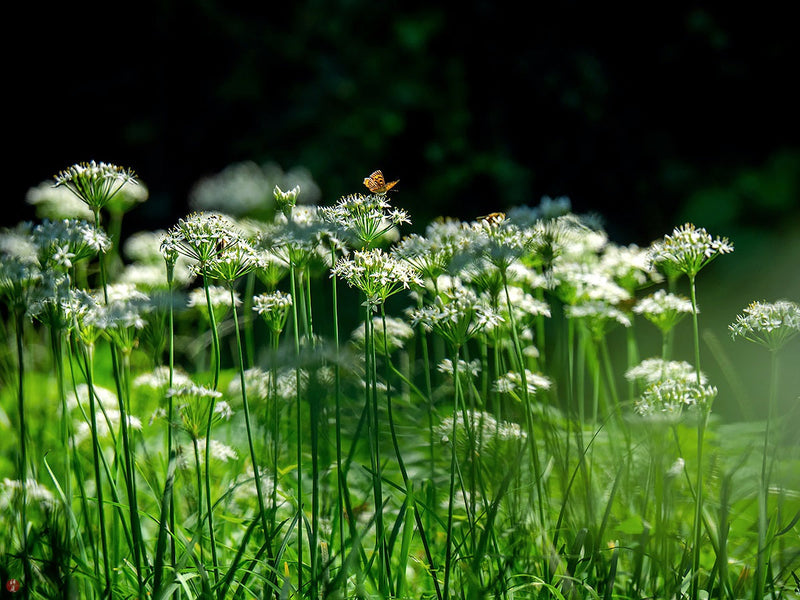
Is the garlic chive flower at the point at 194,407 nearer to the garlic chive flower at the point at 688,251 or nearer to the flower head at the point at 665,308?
the garlic chive flower at the point at 688,251

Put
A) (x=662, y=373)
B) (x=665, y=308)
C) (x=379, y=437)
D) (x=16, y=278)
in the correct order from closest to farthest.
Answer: (x=16, y=278) < (x=379, y=437) < (x=662, y=373) < (x=665, y=308)

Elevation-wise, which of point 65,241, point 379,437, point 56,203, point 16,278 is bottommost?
point 379,437

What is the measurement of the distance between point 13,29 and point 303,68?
8.03 feet

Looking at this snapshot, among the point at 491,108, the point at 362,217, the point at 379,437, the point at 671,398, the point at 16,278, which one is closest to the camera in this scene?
the point at 16,278

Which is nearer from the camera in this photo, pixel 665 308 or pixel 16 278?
pixel 16 278

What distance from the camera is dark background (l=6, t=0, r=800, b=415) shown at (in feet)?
18.1

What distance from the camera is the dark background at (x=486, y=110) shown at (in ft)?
18.1

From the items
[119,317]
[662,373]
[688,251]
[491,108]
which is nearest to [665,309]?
[662,373]

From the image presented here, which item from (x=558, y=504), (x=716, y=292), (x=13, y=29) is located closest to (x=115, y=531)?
(x=558, y=504)

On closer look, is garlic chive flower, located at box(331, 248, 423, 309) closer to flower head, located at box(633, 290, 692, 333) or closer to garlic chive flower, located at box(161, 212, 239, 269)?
garlic chive flower, located at box(161, 212, 239, 269)

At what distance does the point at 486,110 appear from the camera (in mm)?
5801

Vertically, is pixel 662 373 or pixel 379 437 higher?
pixel 662 373

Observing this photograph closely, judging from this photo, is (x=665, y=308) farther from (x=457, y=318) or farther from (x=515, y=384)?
(x=457, y=318)

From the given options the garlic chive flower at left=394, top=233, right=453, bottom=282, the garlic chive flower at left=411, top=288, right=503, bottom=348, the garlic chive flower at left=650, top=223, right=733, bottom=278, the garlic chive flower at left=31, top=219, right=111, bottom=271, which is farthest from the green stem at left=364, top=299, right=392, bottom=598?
the garlic chive flower at left=650, top=223, right=733, bottom=278
